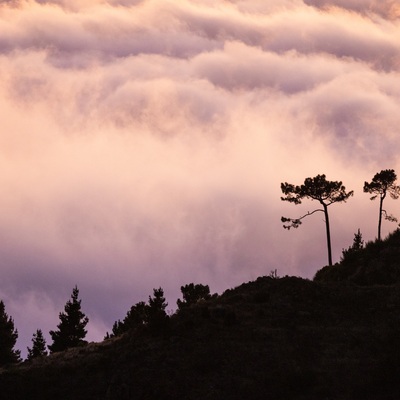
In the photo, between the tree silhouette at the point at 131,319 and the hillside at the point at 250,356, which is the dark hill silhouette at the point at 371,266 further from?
the tree silhouette at the point at 131,319

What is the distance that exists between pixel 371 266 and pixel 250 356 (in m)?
23.5

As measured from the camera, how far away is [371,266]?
153 feet

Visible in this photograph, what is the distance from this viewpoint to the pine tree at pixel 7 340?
6462 centimetres

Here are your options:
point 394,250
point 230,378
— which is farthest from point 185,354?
point 394,250

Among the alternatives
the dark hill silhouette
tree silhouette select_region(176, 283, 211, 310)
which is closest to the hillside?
the dark hill silhouette

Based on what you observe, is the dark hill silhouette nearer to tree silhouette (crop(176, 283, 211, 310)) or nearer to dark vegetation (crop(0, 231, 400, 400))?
dark vegetation (crop(0, 231, 400, 400))

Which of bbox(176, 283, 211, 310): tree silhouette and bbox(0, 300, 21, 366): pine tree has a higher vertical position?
bbox(176, 283, 211, 310): tree silhouette

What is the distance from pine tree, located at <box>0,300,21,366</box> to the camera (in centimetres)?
6462

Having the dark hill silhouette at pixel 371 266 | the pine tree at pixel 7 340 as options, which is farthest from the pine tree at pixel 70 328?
the dark hill silhouette at pixel 371 266

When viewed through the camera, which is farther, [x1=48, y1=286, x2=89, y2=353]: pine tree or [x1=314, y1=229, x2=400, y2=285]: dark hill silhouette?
[x1=48, y1=286, x2=89, y2=353]: pine tree

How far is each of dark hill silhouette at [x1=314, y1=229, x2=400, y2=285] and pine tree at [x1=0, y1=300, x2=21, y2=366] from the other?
37049 mm

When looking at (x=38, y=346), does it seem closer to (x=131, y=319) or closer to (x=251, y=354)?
(x=131, y=319)

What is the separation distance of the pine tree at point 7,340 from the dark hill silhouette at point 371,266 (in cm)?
3705

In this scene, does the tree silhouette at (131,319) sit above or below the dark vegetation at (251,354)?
above
